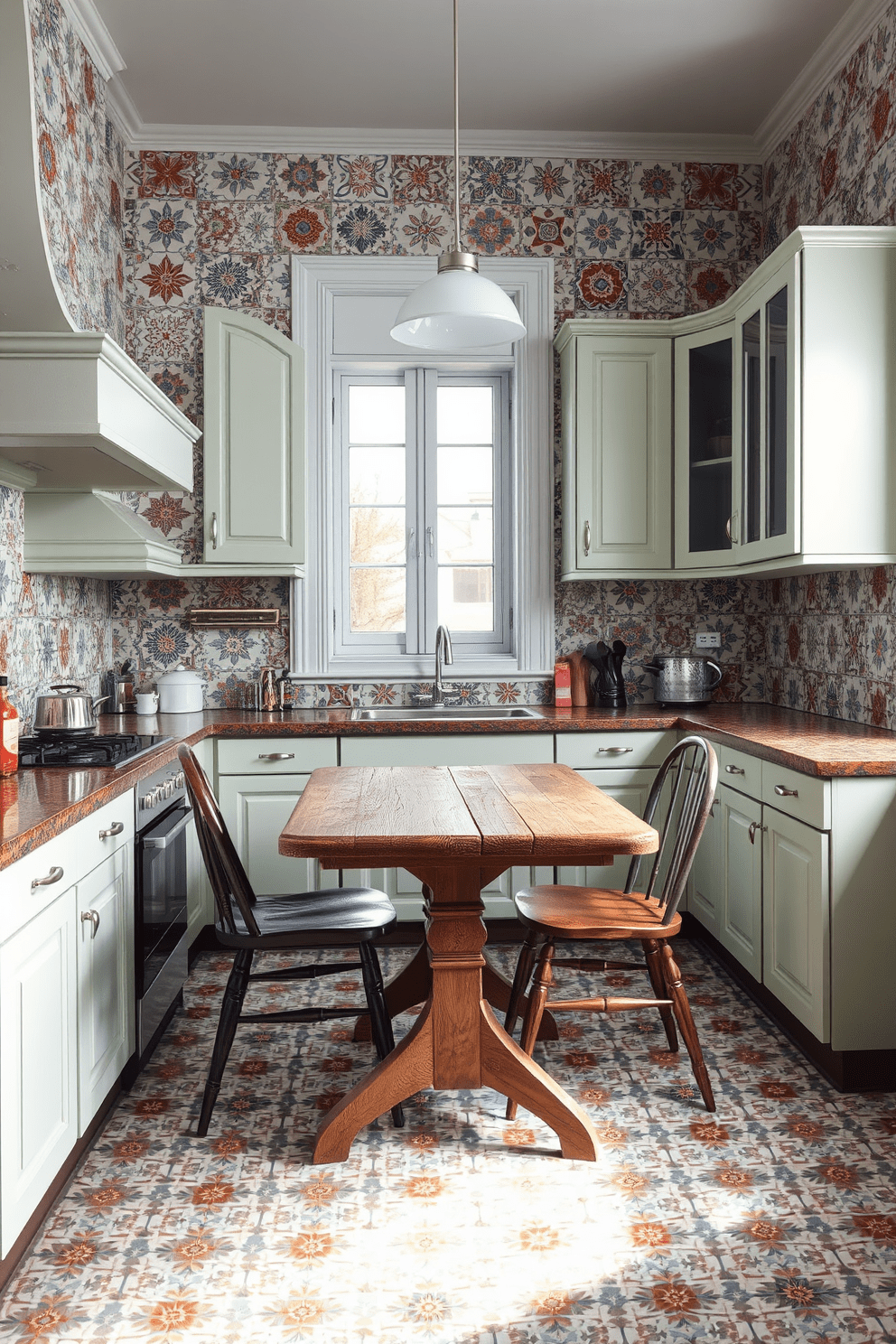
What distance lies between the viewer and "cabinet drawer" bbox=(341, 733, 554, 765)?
148 inches

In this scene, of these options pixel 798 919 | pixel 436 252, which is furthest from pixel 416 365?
pixel 798 919

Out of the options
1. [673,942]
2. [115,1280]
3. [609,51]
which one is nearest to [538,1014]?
[115,1280]

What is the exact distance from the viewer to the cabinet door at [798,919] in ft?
8.56

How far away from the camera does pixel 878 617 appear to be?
3.23 meters

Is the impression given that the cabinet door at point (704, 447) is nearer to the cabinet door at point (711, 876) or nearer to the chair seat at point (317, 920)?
the cabinet door at point (711, 876)

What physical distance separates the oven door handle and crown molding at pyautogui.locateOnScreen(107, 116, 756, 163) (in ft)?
9.12

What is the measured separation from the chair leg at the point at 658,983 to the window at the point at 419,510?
1924mm

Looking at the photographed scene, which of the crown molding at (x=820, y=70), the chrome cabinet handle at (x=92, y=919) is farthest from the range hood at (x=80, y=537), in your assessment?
the crown molding at (x=820, y=70)

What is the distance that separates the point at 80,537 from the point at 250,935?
1.54 m

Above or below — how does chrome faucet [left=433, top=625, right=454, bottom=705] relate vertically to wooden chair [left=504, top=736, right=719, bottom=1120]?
above

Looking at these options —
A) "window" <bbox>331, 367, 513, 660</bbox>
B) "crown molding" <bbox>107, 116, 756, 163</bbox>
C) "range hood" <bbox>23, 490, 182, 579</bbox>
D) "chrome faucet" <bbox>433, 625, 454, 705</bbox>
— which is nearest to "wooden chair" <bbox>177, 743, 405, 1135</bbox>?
"range hood" <bbox>23, 490, 182, 579</bbox>

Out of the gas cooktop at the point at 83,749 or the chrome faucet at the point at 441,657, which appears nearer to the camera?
the gas cooktop at the point at 83,749

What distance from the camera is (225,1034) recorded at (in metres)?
2.40

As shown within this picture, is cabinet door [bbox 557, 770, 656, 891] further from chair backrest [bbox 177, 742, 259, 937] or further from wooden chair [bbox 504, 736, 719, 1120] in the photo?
chair backrest [bbox 177, 742, 259, 937]
